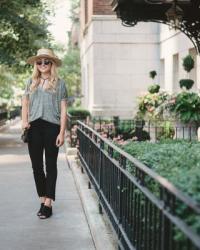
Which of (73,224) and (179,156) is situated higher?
(179,156)

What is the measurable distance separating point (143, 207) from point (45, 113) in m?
3.19

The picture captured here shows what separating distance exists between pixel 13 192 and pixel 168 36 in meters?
12.3

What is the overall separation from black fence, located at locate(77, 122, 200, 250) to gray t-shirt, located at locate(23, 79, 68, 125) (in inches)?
25.2

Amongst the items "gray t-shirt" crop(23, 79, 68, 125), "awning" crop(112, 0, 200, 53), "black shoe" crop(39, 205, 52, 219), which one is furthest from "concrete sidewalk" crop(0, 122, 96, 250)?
"awning" crop(112, 0, 200, 53)

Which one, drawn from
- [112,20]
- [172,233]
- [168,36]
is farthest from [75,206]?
[112,20]

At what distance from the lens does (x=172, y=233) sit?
11.0 ft

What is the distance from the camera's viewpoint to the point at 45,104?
7285 millimetres

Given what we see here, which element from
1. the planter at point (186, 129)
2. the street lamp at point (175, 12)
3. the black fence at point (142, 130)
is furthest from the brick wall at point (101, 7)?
the street lamp at point (175, 12)

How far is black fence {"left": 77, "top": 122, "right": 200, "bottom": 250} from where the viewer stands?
9.95ft

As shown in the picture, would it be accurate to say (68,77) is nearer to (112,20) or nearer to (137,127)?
(112,20)

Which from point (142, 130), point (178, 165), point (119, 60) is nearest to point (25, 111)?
point (178, 165)

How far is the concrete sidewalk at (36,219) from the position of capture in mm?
6238

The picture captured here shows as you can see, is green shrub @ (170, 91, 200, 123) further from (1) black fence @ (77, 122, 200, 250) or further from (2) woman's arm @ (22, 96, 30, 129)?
(2) woman's arm @ (22, 96, 30, 129)

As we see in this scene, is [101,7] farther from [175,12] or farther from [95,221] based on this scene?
[95,221]
